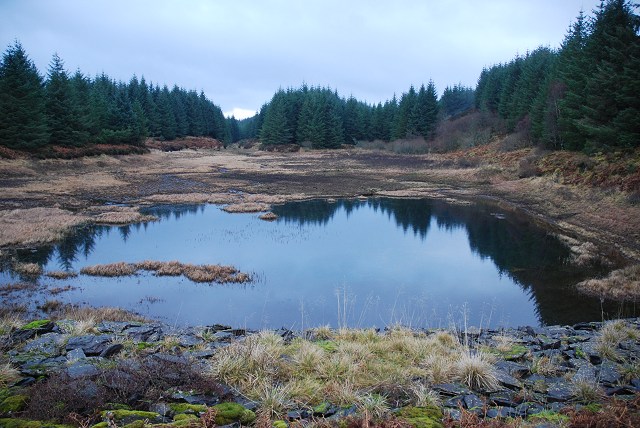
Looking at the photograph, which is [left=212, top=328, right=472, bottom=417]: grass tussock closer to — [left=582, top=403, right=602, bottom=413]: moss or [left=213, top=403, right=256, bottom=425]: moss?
[left=213, top=403, right=256, bottom=425]: moss

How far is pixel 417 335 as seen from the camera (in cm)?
1072

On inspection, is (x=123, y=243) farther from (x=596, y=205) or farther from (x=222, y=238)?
(x=596, y=205)

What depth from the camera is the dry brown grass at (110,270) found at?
18641 mm

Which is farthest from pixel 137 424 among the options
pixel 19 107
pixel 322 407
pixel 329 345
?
pixel 19 107

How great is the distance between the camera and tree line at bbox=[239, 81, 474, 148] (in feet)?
336

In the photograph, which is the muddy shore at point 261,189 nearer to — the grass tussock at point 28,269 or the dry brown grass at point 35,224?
the dry brown grass at point 35,224

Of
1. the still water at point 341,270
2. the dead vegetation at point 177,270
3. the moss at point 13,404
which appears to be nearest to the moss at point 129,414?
the moss at point 13,404

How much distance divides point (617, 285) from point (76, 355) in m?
18.8

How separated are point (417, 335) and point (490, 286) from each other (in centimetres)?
893

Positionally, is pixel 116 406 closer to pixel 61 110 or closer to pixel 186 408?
pixel 186 408

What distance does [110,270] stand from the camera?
743 inches

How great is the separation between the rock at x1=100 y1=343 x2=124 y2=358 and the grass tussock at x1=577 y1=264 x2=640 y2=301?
17025 millimetres

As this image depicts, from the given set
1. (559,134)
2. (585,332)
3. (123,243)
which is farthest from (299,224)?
(559,134)

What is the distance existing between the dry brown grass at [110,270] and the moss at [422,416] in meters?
16.7
